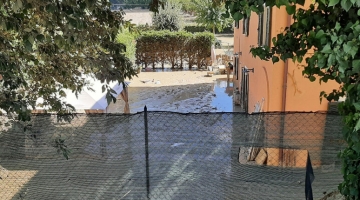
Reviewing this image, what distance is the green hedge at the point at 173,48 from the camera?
19.0 meters

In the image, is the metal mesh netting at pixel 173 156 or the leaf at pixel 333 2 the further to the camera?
the metal mesh netting at pixel 173 156

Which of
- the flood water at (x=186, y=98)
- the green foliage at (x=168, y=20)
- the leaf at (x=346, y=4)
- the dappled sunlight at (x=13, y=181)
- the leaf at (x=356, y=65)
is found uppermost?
the green foliage at (x=168, y=20)

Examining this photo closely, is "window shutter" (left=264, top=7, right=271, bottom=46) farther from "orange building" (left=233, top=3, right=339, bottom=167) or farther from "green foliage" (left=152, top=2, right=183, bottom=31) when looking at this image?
"green foliage" (left=152, top=2, right=183, bottom=31)

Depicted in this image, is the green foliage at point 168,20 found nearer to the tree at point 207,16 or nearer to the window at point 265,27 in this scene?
the tree at point 207,16

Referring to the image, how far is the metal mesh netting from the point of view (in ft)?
12.1

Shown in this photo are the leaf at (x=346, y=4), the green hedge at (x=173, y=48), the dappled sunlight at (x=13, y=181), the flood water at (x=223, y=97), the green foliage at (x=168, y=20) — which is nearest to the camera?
the leaf at (x=346, y=4)

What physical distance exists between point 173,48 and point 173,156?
15771mm

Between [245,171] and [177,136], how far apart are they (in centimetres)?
89

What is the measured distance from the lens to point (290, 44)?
8.32 feet

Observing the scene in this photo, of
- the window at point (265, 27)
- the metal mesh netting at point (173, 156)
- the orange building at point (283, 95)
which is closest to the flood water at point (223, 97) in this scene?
the orange building at point (283, 95)

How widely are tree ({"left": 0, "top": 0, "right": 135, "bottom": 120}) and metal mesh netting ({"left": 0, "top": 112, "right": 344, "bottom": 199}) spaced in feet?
1.42

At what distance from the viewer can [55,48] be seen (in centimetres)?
299

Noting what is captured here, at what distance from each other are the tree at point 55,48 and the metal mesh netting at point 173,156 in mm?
433

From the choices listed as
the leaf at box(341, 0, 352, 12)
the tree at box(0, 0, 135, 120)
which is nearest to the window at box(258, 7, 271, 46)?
the tree at box(0, 0, 135, 120)
